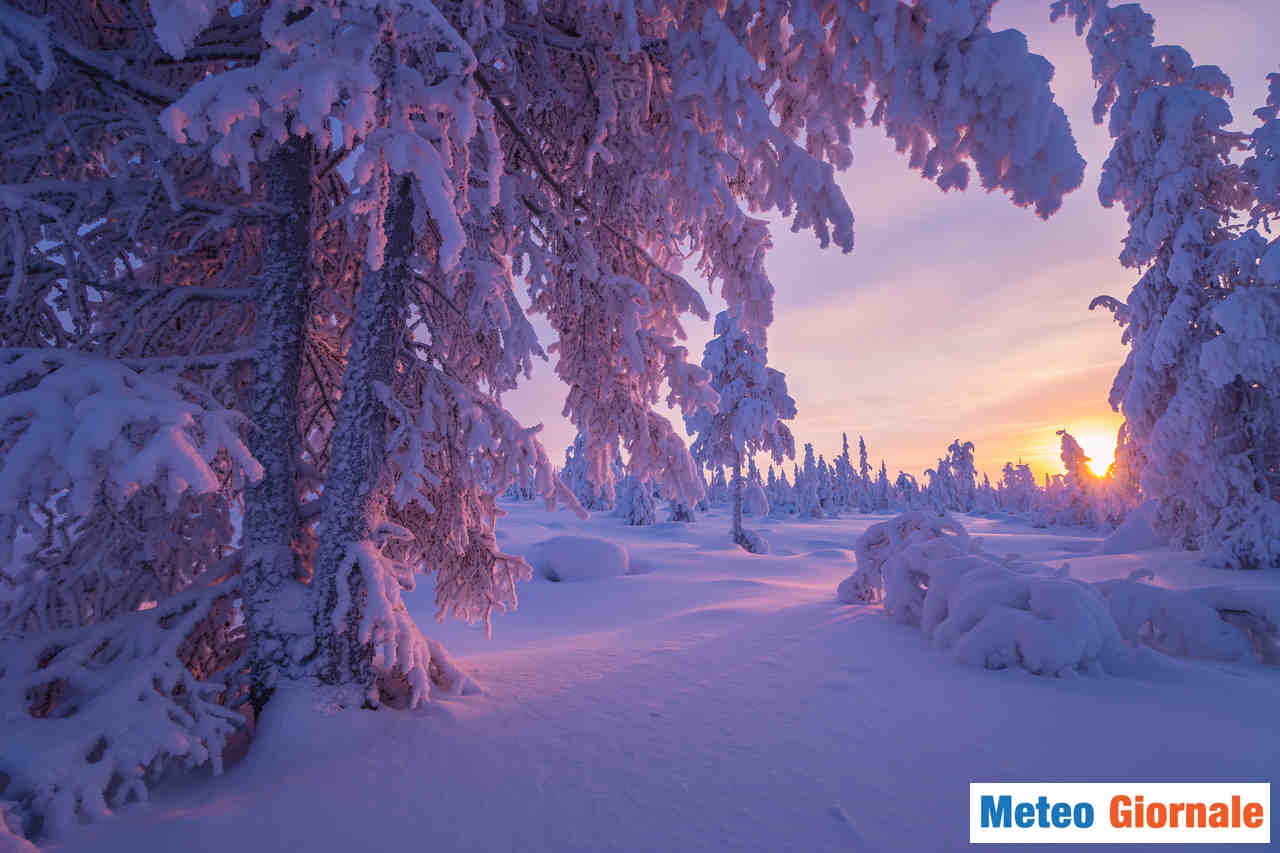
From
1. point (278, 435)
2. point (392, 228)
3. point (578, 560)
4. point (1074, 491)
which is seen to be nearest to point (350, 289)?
point (392, 228)

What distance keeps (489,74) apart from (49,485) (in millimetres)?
3512

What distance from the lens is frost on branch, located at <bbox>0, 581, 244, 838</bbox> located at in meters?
2.18

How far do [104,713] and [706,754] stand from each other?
2.84 metres

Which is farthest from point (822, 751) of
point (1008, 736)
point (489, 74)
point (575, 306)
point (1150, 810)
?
point (489, 74)

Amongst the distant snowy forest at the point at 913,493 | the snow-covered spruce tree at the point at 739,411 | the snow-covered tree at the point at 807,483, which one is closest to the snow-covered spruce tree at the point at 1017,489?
the distant snowy forest at the point at 913,493

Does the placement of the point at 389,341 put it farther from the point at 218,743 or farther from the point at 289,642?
the point at 218,743

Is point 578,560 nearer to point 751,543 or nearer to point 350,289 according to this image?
point 350,289

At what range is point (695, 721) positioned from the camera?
3061 mm

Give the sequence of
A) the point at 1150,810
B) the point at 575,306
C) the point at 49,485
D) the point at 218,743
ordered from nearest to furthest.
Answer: the point at 49,485 → the point at 1150,810 → the point at 218,743 → the point at 575,306

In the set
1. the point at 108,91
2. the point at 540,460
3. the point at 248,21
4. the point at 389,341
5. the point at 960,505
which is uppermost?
the point at 248,21

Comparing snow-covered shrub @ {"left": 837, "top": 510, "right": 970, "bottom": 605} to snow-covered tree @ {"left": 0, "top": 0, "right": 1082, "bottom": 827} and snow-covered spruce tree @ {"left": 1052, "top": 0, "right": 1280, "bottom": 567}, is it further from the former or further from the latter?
snow-covered spruce tree @ {"left": 1052, "top": 0, "right": 1280, "bottom": 567}

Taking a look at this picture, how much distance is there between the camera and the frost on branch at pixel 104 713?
2178mm

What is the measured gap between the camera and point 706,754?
267cm

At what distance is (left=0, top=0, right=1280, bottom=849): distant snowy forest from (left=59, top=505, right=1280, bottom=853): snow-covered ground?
307 millimetres
